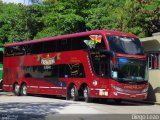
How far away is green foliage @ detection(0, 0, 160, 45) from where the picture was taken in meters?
34.4

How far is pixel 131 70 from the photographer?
80.6 feet

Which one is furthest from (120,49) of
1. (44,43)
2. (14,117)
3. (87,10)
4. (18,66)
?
(87,10)

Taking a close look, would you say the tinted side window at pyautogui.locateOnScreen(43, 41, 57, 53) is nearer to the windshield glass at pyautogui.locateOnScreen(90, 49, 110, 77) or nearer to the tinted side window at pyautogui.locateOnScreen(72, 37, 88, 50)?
the tinted side window at pyautogui.locateOnScreen(72, 37, 88, 50)

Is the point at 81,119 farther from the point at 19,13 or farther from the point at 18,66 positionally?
the point at 19,13

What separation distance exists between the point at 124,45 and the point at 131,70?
1401 mm

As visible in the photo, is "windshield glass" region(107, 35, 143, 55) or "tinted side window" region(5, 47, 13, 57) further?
"tinted side window" region(5, 47, 13, 57)

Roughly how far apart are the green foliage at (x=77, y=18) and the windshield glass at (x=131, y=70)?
6158mm

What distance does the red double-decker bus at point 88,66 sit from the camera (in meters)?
24.2

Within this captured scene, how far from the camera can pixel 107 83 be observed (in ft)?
79.8

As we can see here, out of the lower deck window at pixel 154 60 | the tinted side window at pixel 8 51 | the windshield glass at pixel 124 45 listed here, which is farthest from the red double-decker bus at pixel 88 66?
the lower deck window at pixel 154 60

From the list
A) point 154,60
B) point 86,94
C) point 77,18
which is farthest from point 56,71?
point 77,18

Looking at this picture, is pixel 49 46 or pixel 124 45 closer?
pixel 124 45

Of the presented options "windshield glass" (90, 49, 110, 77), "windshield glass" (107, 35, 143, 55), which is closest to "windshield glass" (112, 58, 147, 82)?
"windshield glass" (107, 35, 143, 55)

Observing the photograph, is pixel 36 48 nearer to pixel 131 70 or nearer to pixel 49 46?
pixel 49 46
